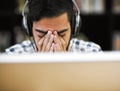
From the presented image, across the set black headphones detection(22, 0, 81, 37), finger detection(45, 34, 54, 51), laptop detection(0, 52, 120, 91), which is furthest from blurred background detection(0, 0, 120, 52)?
laptop detection(0, 52, 120, 91)

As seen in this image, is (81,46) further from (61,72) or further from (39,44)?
(61,72)

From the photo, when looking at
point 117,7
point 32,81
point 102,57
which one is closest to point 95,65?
point 102,57

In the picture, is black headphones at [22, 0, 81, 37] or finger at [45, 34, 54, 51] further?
black headphones at [22, 0, 81, 37]

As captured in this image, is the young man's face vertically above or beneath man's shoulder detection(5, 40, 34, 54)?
above

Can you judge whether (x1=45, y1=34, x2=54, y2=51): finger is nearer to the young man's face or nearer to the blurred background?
the young man's face

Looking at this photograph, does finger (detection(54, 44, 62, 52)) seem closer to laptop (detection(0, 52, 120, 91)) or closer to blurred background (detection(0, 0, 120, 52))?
laptop (detection(0, 52, 120, 91))

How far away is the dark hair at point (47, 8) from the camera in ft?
2.64

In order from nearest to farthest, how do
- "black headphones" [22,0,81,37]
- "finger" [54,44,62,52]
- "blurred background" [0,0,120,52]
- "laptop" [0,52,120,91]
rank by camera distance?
"laptop" [0,52,120,91] < "finger" [54,44,62,52] < "black headphones" [22,0,81,37] < "blurred background" [0,0,120,52]

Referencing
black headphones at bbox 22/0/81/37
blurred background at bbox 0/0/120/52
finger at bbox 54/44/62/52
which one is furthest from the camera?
blurred background at bbox 0/0/120/52

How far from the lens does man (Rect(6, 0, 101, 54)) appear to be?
78cm

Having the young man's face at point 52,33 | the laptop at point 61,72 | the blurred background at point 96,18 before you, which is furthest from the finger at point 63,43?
the blurred background at point 96,18

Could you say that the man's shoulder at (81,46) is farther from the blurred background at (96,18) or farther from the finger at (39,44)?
the blurred background at (96,18)

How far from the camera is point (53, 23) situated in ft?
2.66

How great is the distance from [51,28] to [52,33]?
1cm
